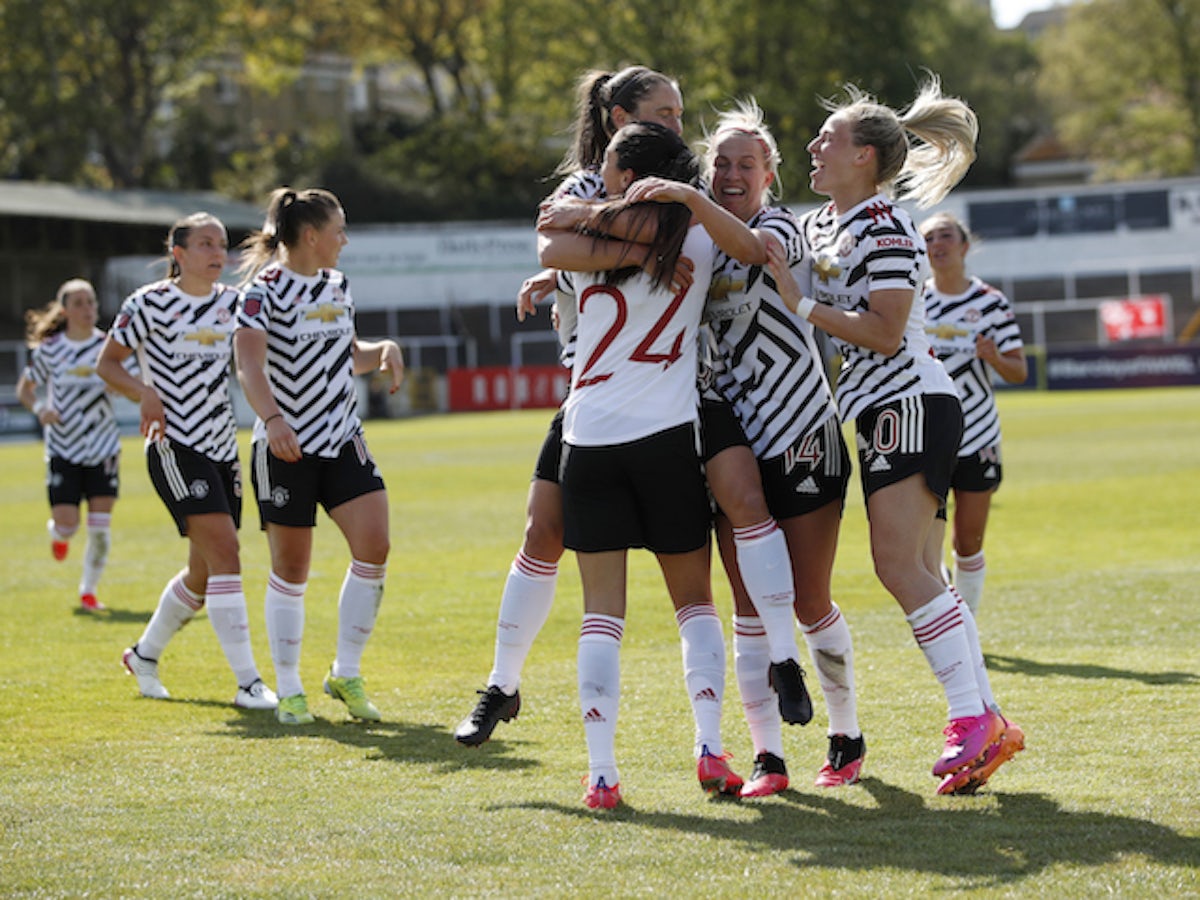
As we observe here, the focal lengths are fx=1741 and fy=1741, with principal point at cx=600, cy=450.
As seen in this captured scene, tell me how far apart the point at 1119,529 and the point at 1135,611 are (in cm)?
461

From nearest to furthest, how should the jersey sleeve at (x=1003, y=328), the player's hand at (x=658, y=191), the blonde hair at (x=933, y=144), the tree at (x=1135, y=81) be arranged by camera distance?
the player's hand at (x=658, y=191) → the blonde hair at (x=933, y=144) → the jersey sleeve at (x=1003, y=328) → the tree at (x=1135, y=81)

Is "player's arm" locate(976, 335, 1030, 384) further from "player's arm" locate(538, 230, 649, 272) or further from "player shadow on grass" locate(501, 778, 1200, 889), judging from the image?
"player's arm" locate(538, 230, 649, 272)

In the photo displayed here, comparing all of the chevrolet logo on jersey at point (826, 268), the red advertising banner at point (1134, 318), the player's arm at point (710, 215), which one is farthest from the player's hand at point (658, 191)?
the red advertising banner at point (1134, 318)

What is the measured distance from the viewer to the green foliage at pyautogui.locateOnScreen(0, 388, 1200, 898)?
4539mm

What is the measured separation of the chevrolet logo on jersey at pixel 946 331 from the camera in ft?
30.3

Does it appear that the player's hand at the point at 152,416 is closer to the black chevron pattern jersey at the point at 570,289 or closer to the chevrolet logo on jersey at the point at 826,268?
the black chevron pattern jersey at the point at 570,289

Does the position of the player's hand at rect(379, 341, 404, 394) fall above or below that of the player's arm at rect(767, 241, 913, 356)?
below

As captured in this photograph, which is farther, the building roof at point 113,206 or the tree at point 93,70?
the tree at point 93,70

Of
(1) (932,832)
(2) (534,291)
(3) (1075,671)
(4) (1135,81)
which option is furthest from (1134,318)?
(1) (932,832)

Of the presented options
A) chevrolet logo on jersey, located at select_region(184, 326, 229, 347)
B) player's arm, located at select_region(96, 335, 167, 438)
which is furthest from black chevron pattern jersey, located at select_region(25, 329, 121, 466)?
chevrolet logo on jersey, located at select_region(184, 326, 229, 347)

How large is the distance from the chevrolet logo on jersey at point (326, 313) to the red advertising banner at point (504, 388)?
1492 inches

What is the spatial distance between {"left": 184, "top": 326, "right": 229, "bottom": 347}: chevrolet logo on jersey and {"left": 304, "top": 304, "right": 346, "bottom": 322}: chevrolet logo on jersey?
3.13 feet

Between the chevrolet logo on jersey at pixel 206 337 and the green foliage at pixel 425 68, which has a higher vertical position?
the green foliage at pixel 425 68

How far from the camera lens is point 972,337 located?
922cm
